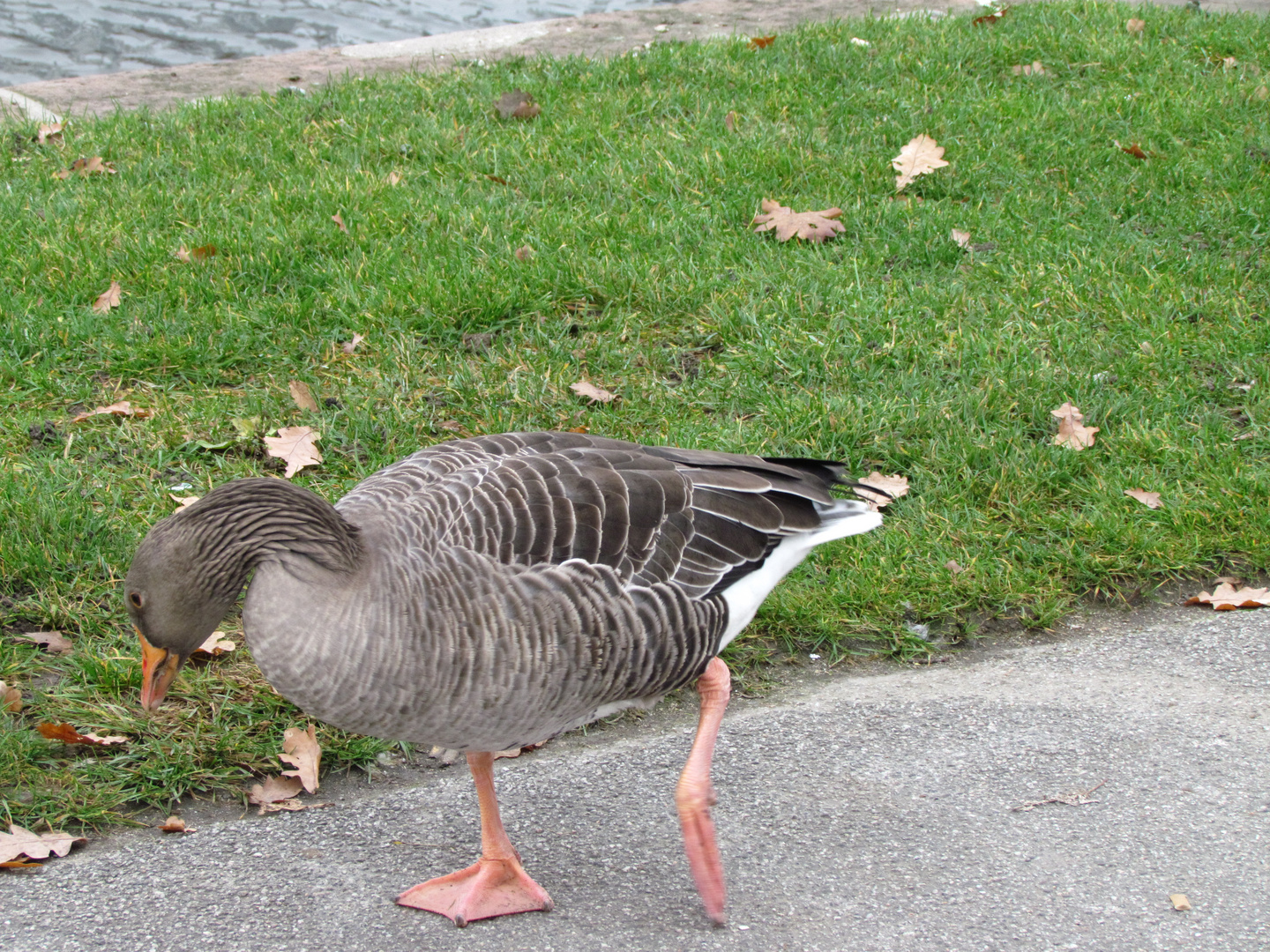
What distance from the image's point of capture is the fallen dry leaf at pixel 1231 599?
12.8 feet

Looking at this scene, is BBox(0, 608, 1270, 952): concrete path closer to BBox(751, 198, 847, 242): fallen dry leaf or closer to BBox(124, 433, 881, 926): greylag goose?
BBox(124, 433, 881, 926): greylag goose

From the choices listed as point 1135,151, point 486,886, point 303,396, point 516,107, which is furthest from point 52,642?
point 1135,151

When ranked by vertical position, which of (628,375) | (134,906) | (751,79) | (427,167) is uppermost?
(751,79)

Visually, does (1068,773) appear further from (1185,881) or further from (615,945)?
(615,945)

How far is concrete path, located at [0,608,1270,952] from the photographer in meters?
2.80

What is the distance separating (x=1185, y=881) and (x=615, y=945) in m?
1.39

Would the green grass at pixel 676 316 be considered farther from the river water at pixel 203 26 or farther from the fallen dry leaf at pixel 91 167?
the river water at pixel 203 26

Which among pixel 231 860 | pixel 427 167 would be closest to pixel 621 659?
pixel 231 860

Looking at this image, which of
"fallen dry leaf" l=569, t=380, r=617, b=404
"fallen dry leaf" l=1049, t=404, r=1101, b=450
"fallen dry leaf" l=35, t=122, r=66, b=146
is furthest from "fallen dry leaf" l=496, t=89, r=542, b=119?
"fallen dry leaf" l=1049, t=404, r=1101, b=450

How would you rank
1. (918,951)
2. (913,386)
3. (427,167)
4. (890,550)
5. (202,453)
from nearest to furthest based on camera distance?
(918,951)
(890,550)
(202,453)
(913,386)
(427,167)

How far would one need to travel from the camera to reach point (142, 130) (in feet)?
21.9

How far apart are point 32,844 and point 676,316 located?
3230 mm

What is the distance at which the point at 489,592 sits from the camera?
2582 millimetres

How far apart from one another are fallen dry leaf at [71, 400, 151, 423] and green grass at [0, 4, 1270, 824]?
0.05 metres
